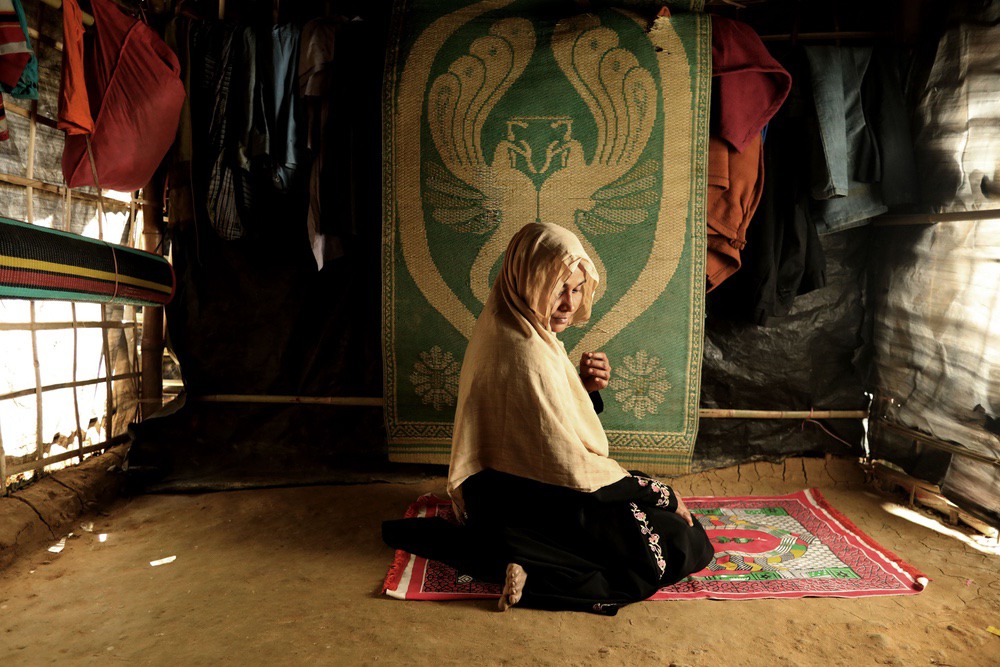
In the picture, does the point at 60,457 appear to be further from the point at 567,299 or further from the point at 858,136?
the point at 858,136

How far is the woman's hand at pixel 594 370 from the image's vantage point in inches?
89.2

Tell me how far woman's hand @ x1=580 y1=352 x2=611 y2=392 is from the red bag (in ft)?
6.67

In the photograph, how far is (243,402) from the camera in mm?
3117

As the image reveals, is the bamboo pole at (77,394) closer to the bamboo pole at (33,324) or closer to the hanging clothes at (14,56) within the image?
the bamboo pole at (33,324)

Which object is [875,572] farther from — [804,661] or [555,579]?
[555,579]

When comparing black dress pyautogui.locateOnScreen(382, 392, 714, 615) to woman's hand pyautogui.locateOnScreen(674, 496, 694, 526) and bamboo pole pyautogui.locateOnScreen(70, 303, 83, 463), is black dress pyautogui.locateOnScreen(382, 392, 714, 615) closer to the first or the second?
woman's hand pyautogui.locateOnScreen(674, 496, 694, 526)

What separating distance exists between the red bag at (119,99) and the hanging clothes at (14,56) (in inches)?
11.8

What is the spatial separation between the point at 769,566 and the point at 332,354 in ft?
7.04

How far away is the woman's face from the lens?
200 cm

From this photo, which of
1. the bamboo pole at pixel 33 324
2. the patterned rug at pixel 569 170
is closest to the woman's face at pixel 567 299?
the patterned rug at pixel 569 170

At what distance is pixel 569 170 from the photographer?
107 inches

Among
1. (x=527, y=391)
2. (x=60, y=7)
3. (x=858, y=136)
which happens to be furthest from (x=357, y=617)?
(x=858, y=136)

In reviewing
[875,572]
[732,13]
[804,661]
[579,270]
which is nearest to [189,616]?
[579,270]

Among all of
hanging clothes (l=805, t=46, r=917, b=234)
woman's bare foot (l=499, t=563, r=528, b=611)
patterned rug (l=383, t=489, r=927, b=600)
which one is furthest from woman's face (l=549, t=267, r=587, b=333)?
hanging clothes (l=805, t=46, r=917, b=234)
